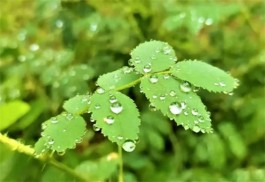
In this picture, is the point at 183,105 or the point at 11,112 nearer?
the point at 183,105

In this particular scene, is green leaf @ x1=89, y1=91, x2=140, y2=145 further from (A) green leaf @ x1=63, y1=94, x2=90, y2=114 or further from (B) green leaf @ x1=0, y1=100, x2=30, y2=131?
(B) green leaf @ x1=0, y1=100, x2=30, y2=131

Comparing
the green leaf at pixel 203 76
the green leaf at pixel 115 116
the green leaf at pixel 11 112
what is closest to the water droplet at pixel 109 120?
the green leaf at pixel 115 116

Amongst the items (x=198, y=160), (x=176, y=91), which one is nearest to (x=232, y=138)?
(x=198, y=160)

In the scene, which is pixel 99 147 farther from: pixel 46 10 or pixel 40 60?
pixel 46 10

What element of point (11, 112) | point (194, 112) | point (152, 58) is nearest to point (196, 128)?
point (194, 112)

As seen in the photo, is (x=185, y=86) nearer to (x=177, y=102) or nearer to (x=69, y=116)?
(x=177, y=102)

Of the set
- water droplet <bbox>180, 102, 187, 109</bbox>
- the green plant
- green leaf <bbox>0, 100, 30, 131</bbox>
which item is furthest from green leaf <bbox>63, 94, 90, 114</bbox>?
green leaf <bbox>0, 100, 30, 131</bbox>
